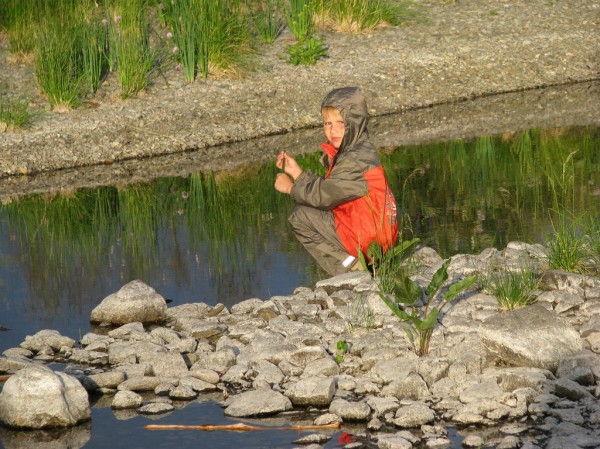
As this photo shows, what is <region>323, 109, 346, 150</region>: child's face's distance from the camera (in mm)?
8961

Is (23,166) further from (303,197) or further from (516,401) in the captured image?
(516,401)

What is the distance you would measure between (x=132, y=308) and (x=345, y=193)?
165 centimetres

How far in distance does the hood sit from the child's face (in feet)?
0.17

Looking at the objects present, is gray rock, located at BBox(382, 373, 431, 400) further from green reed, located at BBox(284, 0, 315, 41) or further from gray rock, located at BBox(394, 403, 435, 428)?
green reed, located at BBox(284, 0, 315, 41)

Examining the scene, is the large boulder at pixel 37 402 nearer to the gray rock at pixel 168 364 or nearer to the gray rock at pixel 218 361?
the gray rock at pixel 168 364

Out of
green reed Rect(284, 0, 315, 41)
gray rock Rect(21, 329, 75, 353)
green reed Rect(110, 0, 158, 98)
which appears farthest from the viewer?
green reed Rect(284, 0, 315, 41)

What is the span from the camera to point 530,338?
22.9 feet

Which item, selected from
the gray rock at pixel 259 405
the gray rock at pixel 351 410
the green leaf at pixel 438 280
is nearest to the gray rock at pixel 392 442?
the gray rock at pixel 351 410

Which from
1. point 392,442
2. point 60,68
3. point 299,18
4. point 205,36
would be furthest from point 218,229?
point 299,18

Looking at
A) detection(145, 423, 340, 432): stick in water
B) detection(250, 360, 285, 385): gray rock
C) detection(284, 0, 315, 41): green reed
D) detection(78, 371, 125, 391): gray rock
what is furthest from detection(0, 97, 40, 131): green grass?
detection(145, 423, 340, 432): stick in water

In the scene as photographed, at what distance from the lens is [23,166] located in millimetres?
14555

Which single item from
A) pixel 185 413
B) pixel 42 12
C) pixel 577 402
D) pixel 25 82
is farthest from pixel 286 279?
pixel 42 12

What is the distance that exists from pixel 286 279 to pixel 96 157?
6.14 metres

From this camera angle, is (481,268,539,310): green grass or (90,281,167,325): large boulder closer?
(481,268,539,310): green grass
